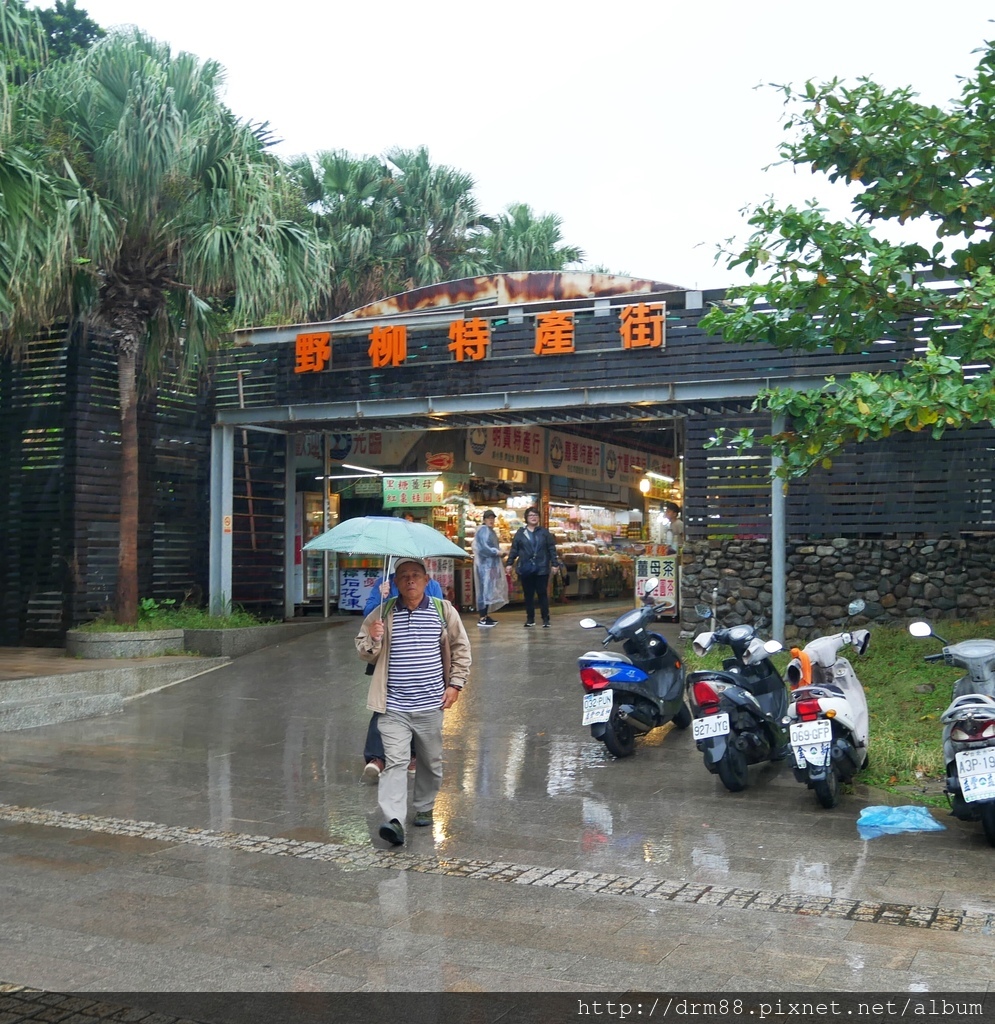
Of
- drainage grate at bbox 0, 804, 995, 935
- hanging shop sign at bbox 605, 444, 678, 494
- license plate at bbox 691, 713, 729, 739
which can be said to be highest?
hanging shop sign at bbox 605, 444, 678, 494

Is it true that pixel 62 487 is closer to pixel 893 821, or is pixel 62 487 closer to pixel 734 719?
pixel 734 719

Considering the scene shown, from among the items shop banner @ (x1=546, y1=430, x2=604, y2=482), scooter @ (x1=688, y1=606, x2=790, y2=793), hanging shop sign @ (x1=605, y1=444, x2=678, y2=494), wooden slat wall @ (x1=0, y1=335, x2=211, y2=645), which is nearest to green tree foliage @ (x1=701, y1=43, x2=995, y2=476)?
scooter @ (x1=688, y1=606, x2=790, y2=793)

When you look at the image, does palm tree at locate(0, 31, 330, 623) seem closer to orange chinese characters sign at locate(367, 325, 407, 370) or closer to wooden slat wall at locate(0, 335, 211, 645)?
wooden slat wall at locate(0, 335, 211, 645)

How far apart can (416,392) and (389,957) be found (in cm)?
1079

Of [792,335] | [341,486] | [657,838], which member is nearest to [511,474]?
[341,486]

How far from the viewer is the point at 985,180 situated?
30.1 ft

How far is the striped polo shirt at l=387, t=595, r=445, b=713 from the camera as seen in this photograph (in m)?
6.77

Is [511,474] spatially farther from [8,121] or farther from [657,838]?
[657,838]

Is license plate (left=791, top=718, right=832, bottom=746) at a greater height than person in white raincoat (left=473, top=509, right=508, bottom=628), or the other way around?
person in white raincoat (left=473, top=509, right=508, bottom=628)

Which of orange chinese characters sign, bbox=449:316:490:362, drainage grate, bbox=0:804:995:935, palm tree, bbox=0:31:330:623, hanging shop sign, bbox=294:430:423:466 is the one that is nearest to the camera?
drainage grate, bbox=0:804:995:935

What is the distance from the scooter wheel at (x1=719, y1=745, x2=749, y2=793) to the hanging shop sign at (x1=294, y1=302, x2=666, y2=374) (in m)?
6.99

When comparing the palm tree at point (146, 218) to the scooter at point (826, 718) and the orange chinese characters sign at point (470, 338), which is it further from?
the scooter at point (826, 718)

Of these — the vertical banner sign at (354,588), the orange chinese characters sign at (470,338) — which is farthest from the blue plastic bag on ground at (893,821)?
the vertical banner sign at (354,588)

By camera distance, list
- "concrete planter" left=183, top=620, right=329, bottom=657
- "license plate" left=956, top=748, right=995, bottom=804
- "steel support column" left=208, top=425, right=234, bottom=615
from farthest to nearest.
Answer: "steel support column" left=208, top=425, right=234, bottom=615 < "concrete planter" left=183, top=620, right=329, bottom=657 < "license plate" left=956, top=748, right=995, bottom=804
